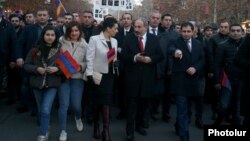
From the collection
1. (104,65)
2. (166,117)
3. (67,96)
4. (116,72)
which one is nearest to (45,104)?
(67,96)

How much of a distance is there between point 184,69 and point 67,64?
191 centimetres

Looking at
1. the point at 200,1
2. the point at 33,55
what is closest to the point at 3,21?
the point at 33,55

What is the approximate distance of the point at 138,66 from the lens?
292 inches

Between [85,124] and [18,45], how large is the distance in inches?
85.3

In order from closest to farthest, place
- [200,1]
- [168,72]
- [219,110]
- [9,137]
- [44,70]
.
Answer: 1. [44,70]
2. [9,137]
3. [219,110]
4. [168,72]
5. [200,1]

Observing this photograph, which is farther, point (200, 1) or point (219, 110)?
point (200, 1)

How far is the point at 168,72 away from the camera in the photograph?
9117 millimetres

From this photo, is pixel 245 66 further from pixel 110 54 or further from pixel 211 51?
pixel 211 51

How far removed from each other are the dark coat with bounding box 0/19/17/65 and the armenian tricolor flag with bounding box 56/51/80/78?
262 centimetres

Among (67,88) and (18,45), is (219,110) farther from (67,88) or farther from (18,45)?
(18,45)

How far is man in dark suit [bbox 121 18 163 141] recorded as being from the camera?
734 cm

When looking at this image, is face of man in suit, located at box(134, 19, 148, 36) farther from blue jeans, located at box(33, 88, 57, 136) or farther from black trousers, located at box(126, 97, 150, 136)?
blue jeans, located at box(33, 88, 57, 136)

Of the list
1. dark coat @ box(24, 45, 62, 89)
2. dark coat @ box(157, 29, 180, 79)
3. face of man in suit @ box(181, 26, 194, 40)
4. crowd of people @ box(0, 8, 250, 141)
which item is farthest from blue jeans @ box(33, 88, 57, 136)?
dark coat @ box(157, 29, 180, 79)

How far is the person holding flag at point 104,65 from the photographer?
23.4ft
